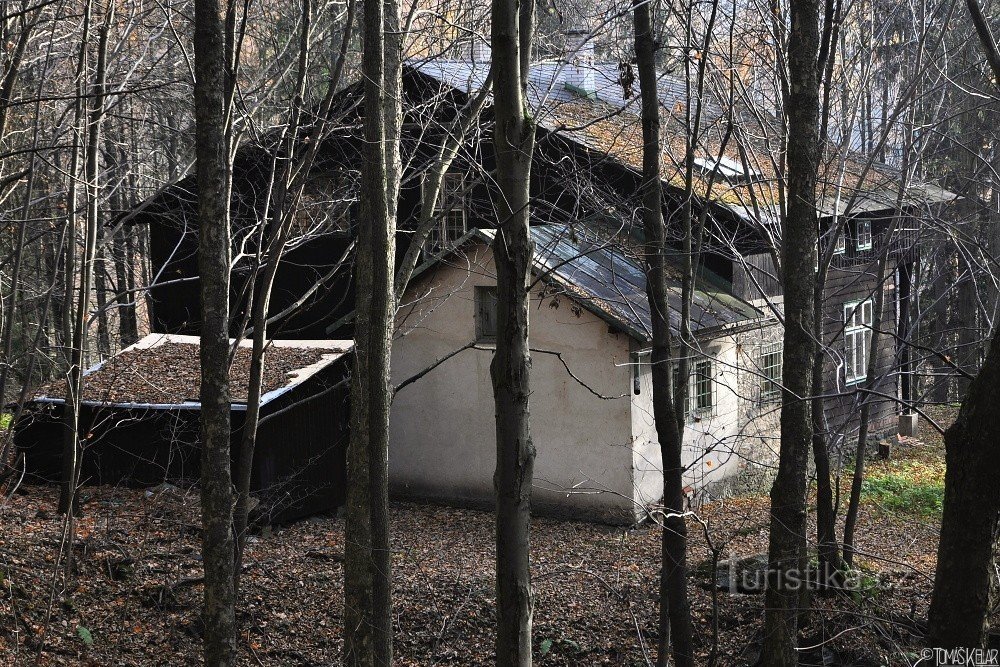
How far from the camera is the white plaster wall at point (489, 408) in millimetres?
14633

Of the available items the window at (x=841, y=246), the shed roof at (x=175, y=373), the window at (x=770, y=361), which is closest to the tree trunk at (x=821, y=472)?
the window at (x=770, y=361)

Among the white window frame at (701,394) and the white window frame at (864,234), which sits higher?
the white window frame at (864,234)

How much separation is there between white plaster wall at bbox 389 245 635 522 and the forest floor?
3.44ft

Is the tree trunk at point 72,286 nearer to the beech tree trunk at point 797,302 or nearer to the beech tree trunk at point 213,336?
the beech tree trunk at point 213,336

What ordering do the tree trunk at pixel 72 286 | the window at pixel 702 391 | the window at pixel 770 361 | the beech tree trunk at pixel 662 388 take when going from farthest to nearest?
the window at pixel 770 361 → the window at pixel 702 391 → the tree trunk at pixel 72 286 → the beech tree trunk at pixel 662 388

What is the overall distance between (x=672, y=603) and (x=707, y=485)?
25.9 ft

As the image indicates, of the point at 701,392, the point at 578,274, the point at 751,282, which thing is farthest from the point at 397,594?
the point at 751,282

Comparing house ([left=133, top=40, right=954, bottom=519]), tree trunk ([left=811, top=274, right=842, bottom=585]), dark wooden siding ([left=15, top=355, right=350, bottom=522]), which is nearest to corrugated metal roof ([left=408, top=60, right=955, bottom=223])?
house ([left=133, top=40, right=954, bottom=519])

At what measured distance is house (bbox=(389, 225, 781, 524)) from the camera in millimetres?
14539

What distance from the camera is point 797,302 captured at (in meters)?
6.65

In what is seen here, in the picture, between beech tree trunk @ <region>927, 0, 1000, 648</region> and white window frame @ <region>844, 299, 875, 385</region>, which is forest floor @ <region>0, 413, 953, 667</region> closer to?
beech tree trunk @ <region>927, 0, 1000, 648</region>

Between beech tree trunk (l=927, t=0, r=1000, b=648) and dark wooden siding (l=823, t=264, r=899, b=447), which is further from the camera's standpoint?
dark wooden siding (l=823, t=264, r=899, b=447)

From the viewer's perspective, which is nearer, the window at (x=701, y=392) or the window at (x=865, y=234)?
the window at (x=701, y=392)

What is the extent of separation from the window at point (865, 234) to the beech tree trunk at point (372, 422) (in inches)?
574
